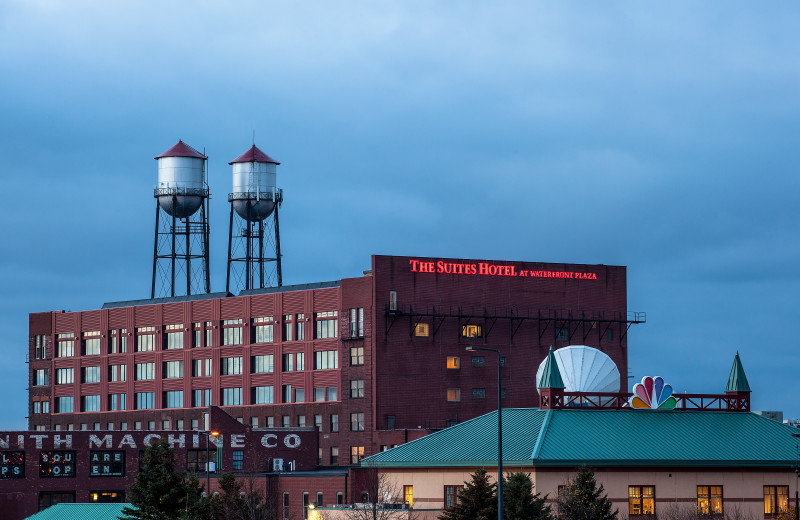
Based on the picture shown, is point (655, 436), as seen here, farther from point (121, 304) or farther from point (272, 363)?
point (121, 304)

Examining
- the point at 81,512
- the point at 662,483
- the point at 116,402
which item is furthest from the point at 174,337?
the point at 662,483

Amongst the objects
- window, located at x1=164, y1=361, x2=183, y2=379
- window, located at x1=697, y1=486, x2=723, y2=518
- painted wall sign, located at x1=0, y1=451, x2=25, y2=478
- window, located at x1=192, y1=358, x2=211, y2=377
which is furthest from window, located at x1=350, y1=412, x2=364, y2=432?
window, located at x1=697, y1=486, x2=723, y2=518

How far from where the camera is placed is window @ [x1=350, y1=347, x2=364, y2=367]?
502ft

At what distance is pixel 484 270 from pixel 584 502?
69.4 meters

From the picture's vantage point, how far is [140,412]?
176m

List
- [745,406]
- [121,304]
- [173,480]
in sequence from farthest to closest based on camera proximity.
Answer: [121,304] < [745,406] < [173,480]

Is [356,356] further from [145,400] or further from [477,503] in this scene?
[477,503]

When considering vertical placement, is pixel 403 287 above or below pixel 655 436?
above

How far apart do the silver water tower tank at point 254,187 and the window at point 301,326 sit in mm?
24796

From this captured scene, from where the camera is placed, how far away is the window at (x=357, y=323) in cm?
15325

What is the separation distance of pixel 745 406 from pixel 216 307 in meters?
72.5

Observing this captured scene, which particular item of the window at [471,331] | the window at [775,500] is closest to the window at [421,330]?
the window at [471,331]

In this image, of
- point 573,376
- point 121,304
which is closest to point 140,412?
point 121,304

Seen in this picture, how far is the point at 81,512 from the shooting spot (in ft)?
408
